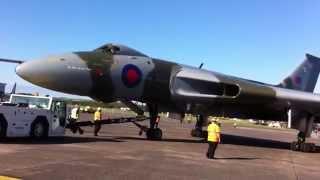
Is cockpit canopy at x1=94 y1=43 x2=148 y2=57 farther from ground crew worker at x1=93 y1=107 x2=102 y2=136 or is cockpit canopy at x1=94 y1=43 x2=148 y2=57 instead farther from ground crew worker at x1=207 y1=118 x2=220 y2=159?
ground crew worker at x1=207 y1=118 x2=220 y2=159

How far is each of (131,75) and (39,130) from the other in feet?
15.2

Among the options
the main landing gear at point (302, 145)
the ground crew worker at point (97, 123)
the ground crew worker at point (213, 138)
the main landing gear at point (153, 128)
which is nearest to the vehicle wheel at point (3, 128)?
the ground crew worker at point (97, 123)

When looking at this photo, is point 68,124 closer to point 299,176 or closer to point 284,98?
point 284,98

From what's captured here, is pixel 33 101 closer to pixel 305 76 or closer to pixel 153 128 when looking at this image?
pixel 153 128

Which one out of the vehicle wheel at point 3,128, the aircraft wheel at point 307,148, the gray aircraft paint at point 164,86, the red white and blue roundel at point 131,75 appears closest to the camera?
the vehicle wheel at point 3,128

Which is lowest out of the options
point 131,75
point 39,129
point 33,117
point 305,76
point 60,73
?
point 39,129

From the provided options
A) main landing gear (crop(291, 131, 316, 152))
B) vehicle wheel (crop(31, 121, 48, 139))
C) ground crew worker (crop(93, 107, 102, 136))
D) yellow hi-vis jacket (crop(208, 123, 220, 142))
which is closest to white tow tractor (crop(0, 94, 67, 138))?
vehicle wheel (crop(31, 121, 48, 139))

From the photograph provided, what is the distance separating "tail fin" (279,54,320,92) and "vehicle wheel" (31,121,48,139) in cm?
1527

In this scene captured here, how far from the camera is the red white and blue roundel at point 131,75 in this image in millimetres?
22055

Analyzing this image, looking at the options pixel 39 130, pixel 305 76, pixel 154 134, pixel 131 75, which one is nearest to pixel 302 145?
pixel 154 134

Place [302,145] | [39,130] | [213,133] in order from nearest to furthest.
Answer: [213,133], [39,130], [302,145]

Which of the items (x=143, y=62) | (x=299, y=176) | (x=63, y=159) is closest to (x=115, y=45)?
(x=143, y=62)

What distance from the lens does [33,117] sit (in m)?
A: 20.1

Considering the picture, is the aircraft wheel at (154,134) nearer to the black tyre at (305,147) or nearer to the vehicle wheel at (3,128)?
Result: the black tyre at (305,147)
